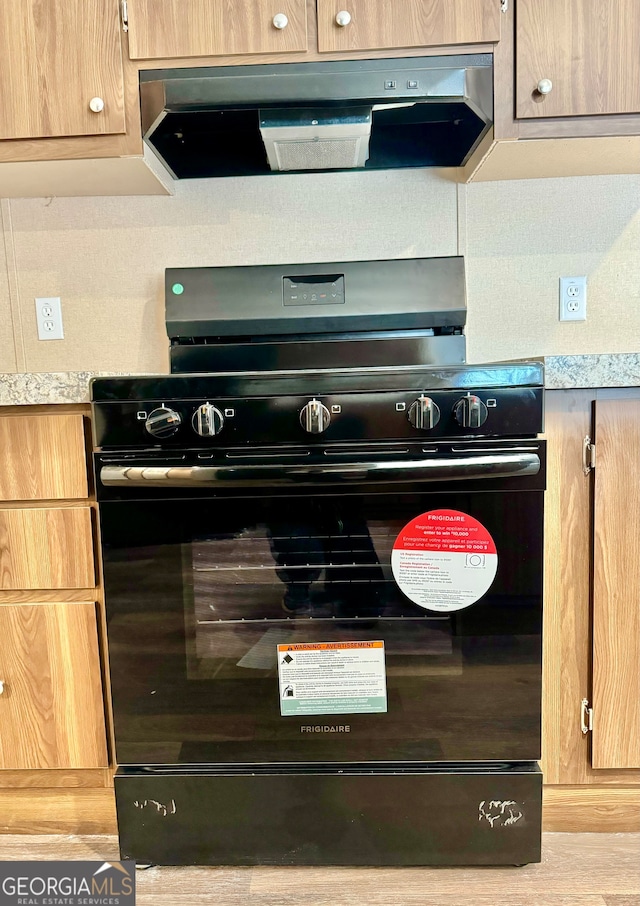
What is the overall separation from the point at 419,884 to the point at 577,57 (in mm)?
1545

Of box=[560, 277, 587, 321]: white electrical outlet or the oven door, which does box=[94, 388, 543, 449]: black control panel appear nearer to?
the oven door

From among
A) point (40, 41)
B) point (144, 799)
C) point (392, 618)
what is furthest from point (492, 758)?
point (40, 41)

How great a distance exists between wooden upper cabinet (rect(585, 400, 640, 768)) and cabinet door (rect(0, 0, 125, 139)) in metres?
1.12

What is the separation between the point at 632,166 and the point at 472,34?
55 centimetres

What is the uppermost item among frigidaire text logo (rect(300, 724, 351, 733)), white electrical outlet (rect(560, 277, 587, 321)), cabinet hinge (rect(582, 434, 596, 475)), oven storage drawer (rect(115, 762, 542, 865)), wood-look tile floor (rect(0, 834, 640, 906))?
white electrical outlet (rect(560, 277, 587, 321))

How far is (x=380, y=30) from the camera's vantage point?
3.74 feet

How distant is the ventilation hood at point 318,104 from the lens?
115 cm

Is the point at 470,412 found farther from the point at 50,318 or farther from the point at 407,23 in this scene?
the point at 50,318

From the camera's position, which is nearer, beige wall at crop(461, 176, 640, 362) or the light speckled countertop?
the light speckled countertop

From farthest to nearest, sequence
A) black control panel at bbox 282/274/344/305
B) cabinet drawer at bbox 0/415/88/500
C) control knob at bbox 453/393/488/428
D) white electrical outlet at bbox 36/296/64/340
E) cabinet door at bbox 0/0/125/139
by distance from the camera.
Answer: white electrical outlet at bbox 36/296/64/340
black control panel at bbox 282/274/344/305
cabinet door at bbox 0/0/125/139
cabinet drawer at bbox 0/415/88/500
control knob at bbox 453/393/488/428

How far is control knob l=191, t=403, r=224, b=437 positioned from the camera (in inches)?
37.5

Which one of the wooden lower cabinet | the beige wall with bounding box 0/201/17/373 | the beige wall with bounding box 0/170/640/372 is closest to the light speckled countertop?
the wooden lower cabinet

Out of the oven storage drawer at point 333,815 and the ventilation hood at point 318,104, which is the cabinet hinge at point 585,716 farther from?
the ventilation hood at point 318,104

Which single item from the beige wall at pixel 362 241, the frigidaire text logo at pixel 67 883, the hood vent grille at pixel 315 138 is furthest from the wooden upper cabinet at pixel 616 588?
the frigidaire text logo at pixel 67 883
